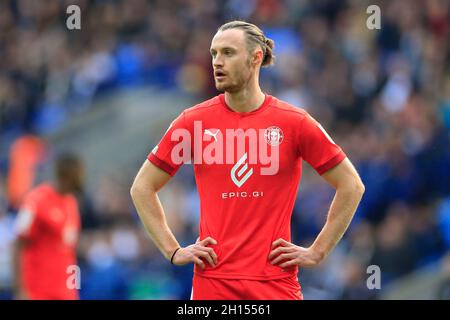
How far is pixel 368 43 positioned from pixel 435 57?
1.10 metres

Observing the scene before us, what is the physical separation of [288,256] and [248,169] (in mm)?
540

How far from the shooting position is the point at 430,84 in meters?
14.8

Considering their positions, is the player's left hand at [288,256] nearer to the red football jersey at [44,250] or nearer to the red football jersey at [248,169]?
the red football jersey at [248,169]

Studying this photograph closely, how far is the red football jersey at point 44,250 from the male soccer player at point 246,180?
3.56 meters

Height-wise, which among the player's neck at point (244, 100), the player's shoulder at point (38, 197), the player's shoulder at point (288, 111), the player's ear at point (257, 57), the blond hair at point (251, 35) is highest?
the blond hair at point (251, 35)

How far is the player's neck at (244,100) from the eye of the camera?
7137 millimetres

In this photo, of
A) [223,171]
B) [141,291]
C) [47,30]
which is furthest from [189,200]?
[223,171]

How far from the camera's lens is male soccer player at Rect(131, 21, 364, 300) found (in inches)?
275

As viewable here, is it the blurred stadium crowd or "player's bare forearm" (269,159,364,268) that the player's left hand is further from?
the blurred stadium crowd

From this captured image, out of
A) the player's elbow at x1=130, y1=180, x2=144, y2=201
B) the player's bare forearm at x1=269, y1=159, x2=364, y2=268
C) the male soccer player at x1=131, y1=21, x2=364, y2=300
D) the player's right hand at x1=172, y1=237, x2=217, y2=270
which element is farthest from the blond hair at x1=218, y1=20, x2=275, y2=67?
the player's right hand at x1=172, y1=237, x2=217, y2=270

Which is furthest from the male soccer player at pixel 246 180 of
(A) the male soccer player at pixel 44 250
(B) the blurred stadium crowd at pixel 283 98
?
(B) the blurred stadium crowd at pixel 283 98

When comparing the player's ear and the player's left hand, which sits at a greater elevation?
the player's ear
